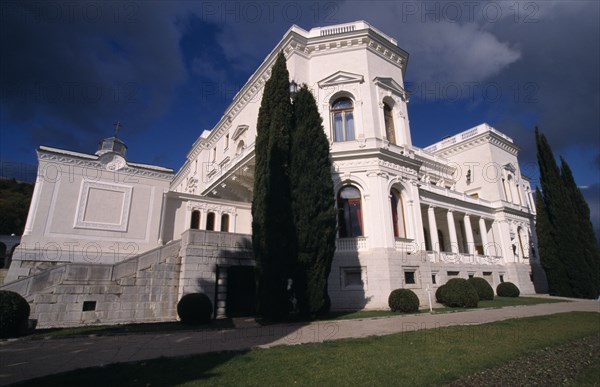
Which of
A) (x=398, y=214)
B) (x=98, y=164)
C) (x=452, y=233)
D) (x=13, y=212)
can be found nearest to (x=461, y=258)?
(x=452, y=233)

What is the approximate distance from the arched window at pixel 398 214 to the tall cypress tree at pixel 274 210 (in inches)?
382

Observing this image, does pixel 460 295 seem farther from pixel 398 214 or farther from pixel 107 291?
pixel 107 291

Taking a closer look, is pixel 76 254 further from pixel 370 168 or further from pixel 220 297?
pixel 370 168

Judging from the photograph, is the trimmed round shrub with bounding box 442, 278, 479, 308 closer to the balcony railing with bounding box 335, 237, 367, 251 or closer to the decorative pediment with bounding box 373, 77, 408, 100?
the balcony railing with bounding box 335, 237, 367, 251

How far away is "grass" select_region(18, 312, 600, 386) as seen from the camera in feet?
16.4

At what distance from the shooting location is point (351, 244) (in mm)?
18328

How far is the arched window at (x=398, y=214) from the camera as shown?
20.1 m

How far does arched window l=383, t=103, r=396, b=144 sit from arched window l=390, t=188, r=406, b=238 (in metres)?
4.03

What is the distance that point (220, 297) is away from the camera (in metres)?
13.8

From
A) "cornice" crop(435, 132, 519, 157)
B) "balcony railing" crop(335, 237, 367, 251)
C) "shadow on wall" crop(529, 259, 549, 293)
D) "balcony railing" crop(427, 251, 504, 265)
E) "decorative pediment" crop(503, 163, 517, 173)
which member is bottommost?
"shadow on wall" crop(529, 259, 549, 293)

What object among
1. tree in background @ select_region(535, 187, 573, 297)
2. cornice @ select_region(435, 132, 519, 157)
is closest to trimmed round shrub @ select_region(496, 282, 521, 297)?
tree in background @ select_region(535, 187, 573, 297)

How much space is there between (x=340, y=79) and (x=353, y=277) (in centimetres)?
1345

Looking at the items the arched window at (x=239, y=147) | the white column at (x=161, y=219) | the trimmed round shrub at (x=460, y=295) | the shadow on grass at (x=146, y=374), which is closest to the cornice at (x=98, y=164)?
the white column at (x=161, y=219)

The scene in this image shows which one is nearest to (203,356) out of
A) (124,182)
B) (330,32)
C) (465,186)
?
(124,182)
